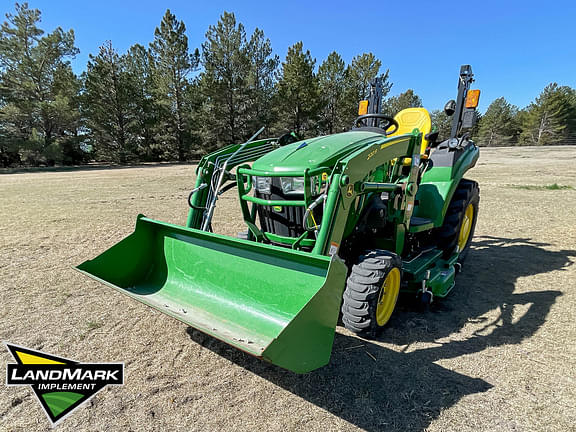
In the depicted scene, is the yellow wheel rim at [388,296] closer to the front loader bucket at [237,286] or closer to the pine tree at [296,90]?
the front loader bucket at [237,286]

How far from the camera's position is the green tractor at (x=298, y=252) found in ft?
7.93

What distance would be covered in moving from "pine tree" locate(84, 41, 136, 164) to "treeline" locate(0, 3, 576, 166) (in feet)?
0.26

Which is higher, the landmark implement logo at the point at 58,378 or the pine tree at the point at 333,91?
the pine tree at the point at 333,91

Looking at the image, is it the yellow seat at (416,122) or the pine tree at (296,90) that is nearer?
the yellow seat at (416,122)

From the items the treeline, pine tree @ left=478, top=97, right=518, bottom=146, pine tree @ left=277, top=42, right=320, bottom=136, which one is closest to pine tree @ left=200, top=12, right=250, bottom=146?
the treeline

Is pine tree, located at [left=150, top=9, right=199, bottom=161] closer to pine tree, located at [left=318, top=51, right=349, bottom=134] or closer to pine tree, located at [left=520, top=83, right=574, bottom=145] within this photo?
pine tree, located at [left=318, top=51, right=349, bottom=134]

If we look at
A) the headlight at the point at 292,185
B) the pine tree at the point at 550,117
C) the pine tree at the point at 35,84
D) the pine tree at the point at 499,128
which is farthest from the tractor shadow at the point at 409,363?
the pine tree at the point at 499,128

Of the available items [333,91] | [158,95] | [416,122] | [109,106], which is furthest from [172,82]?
[416,122]

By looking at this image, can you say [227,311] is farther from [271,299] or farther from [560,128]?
[560,128]

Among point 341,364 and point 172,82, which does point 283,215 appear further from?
point 172,82

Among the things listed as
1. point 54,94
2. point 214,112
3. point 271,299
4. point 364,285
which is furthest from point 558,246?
point 54,94

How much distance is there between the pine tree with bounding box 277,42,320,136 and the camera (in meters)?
32.8

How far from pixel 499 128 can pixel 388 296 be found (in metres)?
68.4

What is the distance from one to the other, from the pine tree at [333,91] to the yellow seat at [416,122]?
3135cm
